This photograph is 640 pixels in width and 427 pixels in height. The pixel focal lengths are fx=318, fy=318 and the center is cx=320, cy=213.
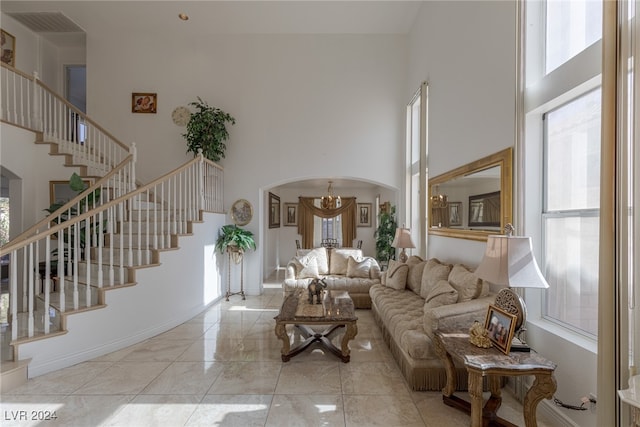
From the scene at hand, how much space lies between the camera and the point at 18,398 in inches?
107

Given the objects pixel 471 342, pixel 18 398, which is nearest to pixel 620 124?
pixel 471 342

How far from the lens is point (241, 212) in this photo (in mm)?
6758

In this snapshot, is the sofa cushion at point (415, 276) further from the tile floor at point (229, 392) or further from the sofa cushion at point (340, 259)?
the sofa cushion at point (340, 259)

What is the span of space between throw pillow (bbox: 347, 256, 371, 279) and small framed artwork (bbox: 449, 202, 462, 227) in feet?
6.60

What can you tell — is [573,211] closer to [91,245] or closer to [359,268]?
[359,268]

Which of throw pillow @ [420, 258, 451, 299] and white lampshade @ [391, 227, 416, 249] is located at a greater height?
white lampshade @ [391, 227, 416, 249]

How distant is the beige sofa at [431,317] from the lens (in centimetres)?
279

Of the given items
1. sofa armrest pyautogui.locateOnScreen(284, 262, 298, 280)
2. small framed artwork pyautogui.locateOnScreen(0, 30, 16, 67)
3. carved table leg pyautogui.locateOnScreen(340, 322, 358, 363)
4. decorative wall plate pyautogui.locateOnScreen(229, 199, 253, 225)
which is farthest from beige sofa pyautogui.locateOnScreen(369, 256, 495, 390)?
small framed artwork pyautogui.locateOnScreen(0, 30, 16, 67)

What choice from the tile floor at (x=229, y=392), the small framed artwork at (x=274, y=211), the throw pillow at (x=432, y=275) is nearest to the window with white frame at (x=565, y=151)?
the tile floor at (x=229, y=392)

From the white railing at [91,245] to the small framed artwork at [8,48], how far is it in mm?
3558

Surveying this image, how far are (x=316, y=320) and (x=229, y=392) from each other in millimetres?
1036

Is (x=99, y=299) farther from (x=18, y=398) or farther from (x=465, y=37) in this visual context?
(x=465, y=37)

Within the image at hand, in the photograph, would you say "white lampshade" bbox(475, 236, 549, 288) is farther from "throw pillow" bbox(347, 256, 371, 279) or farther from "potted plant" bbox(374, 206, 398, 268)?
"potted plant" bbox(374, 206, 398, 268)

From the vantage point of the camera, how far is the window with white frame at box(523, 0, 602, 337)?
2150 millimetres
